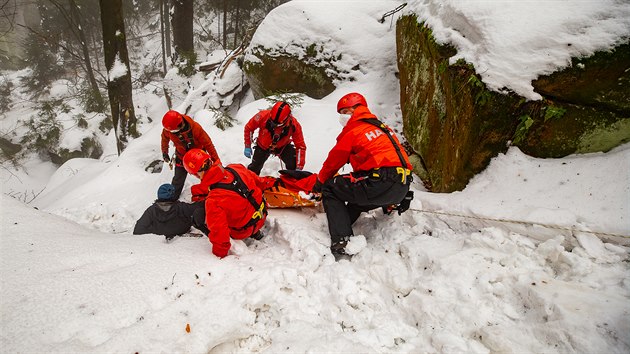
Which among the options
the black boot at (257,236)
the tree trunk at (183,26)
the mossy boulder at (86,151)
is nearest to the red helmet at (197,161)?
the black boot at (257,236)

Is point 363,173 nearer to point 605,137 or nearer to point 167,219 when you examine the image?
point 605,137

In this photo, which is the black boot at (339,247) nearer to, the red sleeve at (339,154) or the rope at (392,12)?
the red sleeve at (339,154)

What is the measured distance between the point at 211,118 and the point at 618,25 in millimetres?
6556

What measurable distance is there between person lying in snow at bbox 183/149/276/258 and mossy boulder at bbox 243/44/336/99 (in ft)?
13.7

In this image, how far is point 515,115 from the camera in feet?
11.1

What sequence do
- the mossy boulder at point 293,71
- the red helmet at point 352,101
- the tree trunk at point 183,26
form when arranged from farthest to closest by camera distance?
the tree trunk at point 183,26, the mossy boulder at point 293,71, the red helmet at point 352,101

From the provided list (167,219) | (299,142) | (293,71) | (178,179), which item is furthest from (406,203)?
(293,71)

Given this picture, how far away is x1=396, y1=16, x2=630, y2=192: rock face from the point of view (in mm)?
3033

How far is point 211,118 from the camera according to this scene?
22.2 ft

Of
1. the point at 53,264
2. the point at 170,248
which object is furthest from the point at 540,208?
the point at 53,264

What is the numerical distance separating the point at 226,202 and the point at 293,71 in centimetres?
511

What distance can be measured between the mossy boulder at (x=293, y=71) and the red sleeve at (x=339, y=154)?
13.7ft

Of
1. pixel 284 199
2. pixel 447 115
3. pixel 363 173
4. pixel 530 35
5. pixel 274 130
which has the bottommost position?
pixel 284 199

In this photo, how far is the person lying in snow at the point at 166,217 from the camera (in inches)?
163
